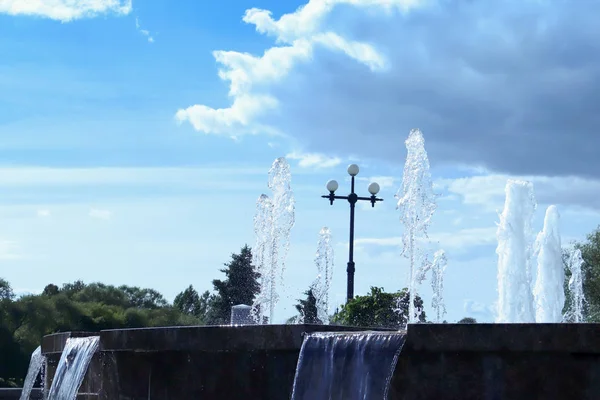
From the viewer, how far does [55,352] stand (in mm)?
12852

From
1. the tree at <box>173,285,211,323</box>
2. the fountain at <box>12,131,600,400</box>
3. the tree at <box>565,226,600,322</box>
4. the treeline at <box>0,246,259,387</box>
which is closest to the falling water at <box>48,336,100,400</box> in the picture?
the fountain at <box>12,131,600,400</box>

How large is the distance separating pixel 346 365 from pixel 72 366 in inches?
181

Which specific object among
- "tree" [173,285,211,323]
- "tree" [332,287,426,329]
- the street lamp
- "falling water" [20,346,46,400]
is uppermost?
"tree" [173,285,211,323]

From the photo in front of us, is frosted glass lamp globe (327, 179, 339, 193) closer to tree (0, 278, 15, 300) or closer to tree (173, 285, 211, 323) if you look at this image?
tree (0, 278, 15, 300)

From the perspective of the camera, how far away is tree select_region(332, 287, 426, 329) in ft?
85.2

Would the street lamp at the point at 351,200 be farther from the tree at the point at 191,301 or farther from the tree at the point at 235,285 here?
the tree at the point at 191,301

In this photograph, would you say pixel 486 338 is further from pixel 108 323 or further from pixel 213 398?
pixel 108 323

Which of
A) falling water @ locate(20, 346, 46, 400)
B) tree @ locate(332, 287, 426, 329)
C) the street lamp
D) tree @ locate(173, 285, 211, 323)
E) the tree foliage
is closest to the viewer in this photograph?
falling water @ locate(20, 346, 46, 400)

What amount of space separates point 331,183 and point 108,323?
35886mm

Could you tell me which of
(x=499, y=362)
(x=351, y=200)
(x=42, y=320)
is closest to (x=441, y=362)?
(x=499, y=362)

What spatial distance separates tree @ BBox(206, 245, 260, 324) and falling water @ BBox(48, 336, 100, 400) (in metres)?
42.3

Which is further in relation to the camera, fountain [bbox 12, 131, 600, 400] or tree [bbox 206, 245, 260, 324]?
tree [bbox 206, 245, 260, 324]

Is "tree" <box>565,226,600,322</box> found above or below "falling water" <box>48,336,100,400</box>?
above

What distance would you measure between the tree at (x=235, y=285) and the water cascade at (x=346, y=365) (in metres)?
46.3
